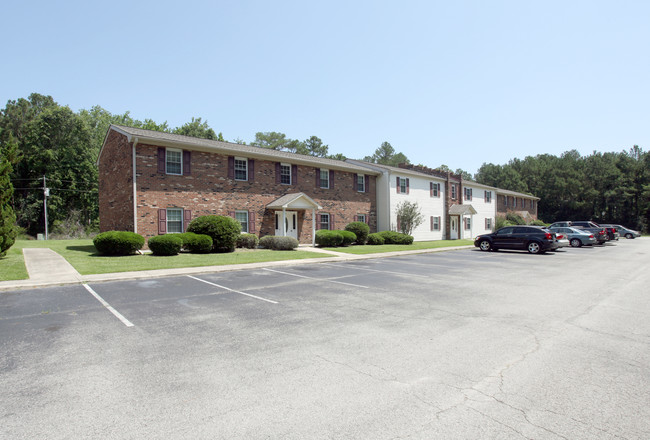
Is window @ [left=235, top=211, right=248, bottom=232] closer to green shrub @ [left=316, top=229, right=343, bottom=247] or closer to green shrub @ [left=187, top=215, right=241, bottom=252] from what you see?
green shrub @ [left=187, top=215, right=241, bottom=252]

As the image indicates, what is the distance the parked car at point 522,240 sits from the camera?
69.4 ft

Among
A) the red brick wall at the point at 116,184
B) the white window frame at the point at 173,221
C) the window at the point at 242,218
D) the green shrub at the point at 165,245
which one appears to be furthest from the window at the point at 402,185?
the red brick wall at the point at 116,184

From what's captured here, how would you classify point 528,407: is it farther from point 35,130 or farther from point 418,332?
point 35,130

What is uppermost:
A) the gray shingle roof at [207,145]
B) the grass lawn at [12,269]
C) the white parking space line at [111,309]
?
the gray shingle roof at [207,145]

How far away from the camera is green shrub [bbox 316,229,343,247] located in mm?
24094

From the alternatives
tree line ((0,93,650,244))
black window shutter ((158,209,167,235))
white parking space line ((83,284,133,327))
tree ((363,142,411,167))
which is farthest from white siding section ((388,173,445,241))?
tree ((363,142,411,167))

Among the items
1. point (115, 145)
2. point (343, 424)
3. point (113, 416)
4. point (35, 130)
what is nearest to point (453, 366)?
point (343, 424)

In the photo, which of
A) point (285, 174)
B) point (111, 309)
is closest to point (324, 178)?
point (285, 174)

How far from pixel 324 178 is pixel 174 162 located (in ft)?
35.9

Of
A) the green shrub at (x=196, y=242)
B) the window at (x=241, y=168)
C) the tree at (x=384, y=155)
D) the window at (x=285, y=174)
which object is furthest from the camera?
the tree at (x=384, y=155)

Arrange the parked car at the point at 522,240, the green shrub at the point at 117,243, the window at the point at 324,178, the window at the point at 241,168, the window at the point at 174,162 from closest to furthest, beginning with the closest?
the green shrub at the point at 117,243 < the window at the point at 174,162 < the parked car at the point at 522,240 < the window at the point at 241,168 < the window at the point at 324,178

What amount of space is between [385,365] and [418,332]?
152 cm

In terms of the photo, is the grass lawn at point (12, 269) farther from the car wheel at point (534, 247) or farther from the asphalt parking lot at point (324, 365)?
the car wheel at point (534, 247)

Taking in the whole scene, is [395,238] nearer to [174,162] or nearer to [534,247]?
[534,247]
